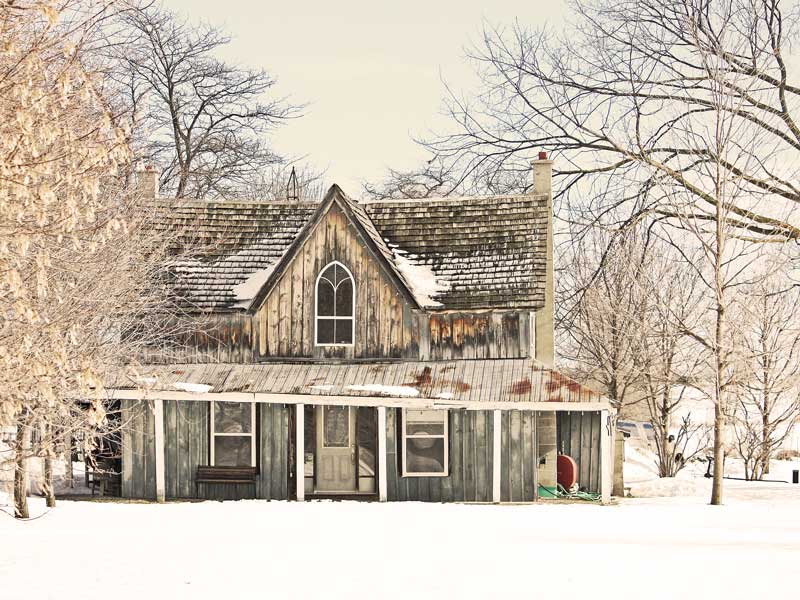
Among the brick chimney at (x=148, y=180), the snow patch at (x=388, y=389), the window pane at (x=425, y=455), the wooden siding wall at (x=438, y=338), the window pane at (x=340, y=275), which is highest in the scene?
the brick chimney at (x=148, y=180)

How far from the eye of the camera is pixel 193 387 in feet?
77.4

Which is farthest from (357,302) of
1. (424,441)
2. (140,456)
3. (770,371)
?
(770,371)

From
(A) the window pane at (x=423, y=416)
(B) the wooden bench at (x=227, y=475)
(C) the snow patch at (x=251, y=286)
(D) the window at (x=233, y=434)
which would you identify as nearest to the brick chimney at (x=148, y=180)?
(C) the snow patch at (x=251, y=286)

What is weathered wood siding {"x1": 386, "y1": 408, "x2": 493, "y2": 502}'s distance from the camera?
23.5m

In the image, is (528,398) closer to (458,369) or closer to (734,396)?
(458,369)

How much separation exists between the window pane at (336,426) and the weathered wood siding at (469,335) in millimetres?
2178

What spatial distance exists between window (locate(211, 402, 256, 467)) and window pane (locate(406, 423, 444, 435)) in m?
3.37

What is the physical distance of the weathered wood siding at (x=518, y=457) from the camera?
2334 cm

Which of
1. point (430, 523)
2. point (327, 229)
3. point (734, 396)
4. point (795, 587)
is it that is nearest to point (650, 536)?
point (430, 523)

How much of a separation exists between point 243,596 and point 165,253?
48.3 feet

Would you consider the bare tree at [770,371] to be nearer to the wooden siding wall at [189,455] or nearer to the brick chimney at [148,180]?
the wooden siding wall at [189,455]

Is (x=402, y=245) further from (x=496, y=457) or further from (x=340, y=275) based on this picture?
(x=496, y=457)

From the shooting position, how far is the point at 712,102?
24.4 metres

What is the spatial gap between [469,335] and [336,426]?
3591 mm
